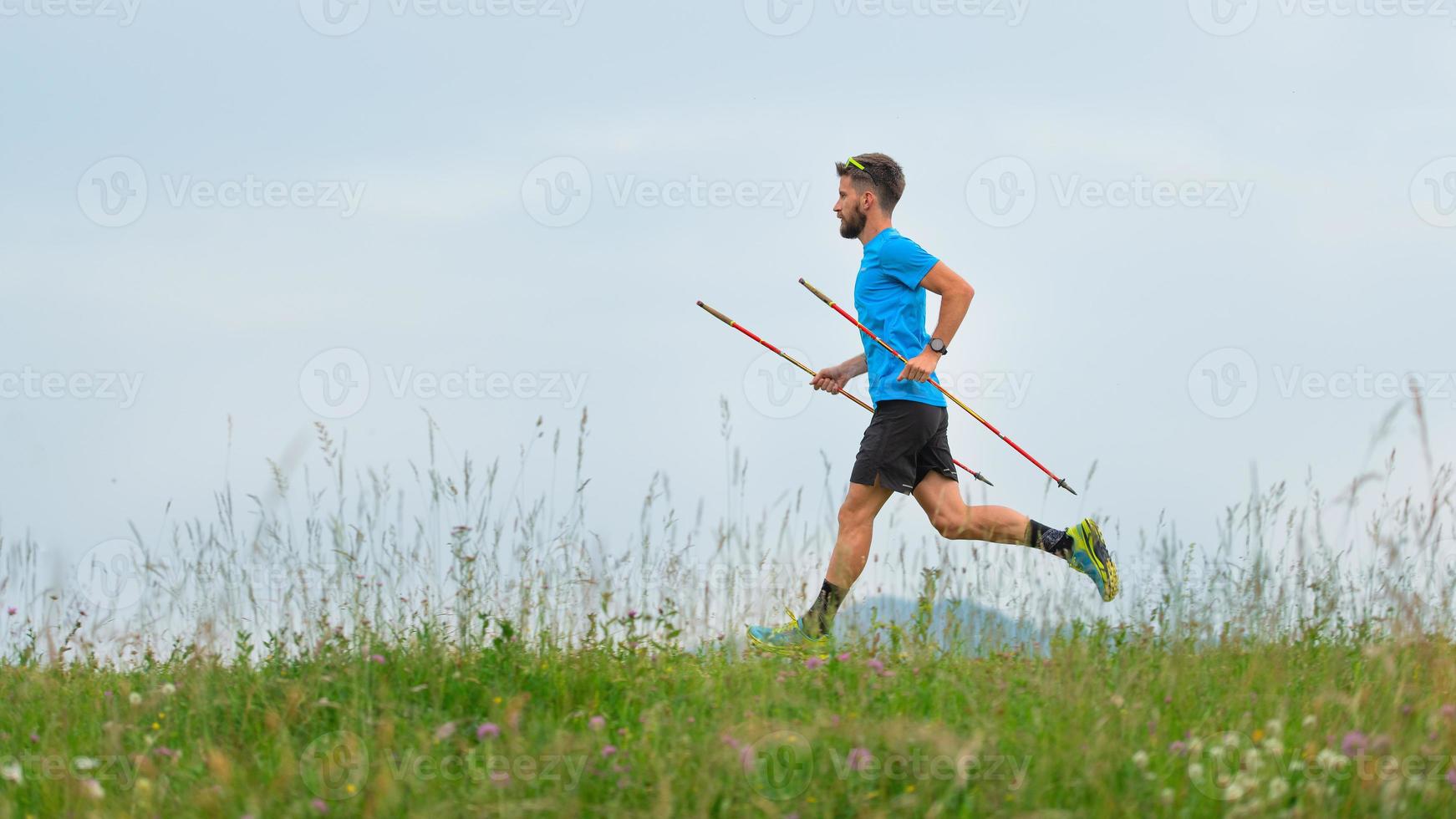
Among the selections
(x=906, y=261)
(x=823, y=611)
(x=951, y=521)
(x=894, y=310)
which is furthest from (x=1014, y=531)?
(x=906, y=261)

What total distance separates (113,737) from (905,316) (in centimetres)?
422

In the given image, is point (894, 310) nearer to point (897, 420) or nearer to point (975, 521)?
point (897, 420)

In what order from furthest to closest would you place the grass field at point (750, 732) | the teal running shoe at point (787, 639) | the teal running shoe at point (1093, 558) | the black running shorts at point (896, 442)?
the teal running shoe at point (1093, 558) → the black running shorts at point (896, 442) → the teal running shoe at point (787, 639) → the grass field at point (750, 732)

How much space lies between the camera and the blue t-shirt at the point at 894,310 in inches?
262

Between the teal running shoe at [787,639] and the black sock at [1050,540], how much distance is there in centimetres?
139

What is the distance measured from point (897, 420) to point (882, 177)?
1382 millimetres

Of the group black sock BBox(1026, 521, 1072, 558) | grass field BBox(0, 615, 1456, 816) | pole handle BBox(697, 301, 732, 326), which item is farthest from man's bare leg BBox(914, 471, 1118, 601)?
pole handle BBox(697, 301, 732, 326)

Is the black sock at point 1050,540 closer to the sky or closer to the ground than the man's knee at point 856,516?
closer to the ground

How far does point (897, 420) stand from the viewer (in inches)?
259

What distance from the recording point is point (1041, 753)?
152 inches

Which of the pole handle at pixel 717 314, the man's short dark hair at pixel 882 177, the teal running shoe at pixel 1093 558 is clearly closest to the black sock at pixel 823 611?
the teal running shoe at pixel 1093 558

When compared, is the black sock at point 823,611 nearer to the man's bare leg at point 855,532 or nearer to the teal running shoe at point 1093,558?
the man's bare leg at point 855,532

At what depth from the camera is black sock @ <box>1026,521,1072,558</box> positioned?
6.94 meters

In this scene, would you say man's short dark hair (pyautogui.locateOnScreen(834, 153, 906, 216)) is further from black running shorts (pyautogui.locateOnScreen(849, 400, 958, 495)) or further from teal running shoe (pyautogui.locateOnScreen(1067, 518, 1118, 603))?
teal running shoe (pyautogui.locateOnScreen(1067, 518, 1118, 603))
